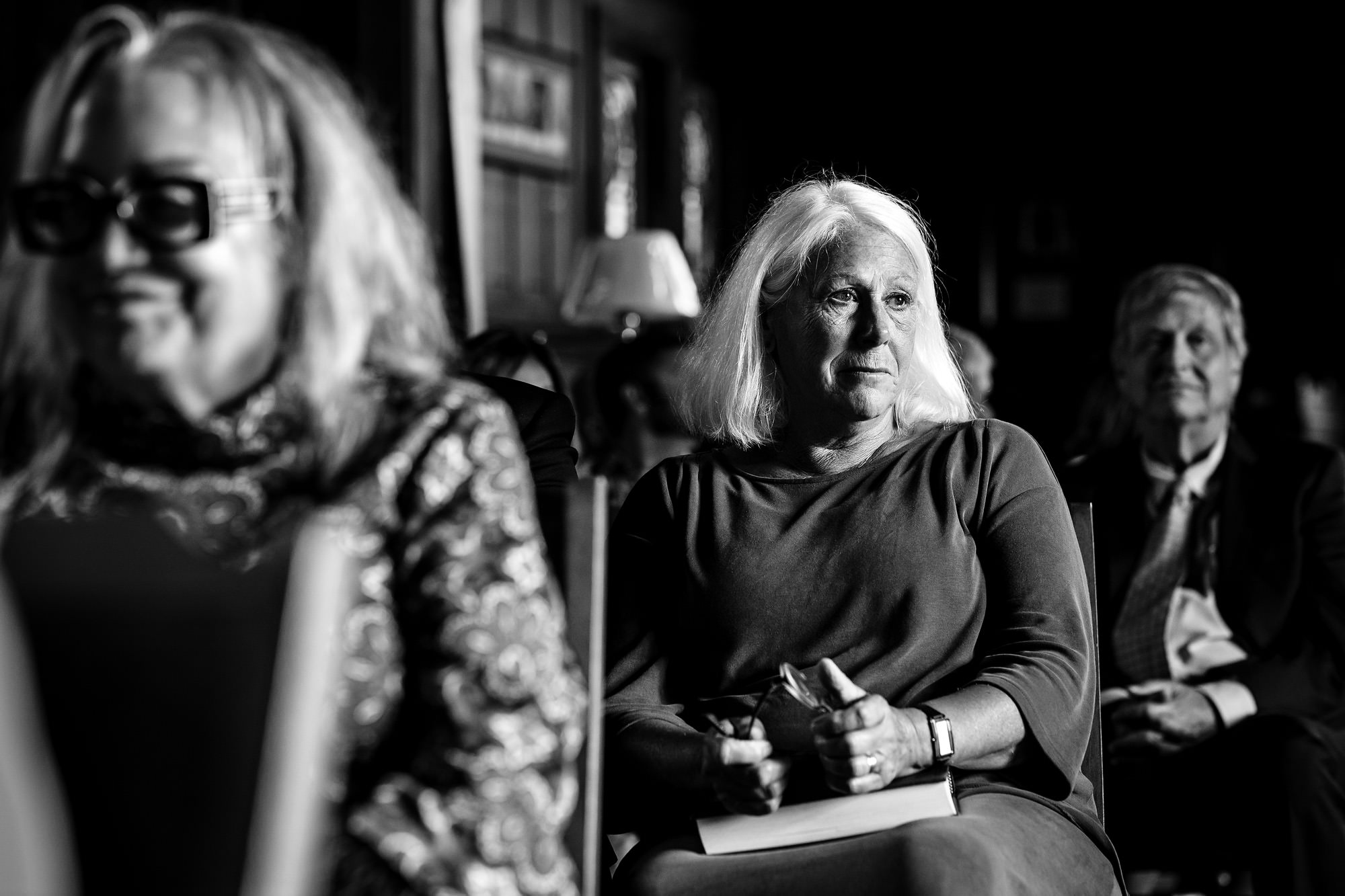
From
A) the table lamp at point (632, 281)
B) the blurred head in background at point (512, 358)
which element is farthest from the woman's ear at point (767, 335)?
the table lamp at point (632, 281)

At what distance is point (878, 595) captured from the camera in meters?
1.76

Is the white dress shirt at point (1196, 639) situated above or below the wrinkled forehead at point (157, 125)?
below

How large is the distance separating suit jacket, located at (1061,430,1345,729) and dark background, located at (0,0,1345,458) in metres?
4.20

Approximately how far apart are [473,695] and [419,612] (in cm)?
7

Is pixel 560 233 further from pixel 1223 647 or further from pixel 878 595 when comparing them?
pixel 878 595

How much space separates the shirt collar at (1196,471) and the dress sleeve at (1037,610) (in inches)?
39.6

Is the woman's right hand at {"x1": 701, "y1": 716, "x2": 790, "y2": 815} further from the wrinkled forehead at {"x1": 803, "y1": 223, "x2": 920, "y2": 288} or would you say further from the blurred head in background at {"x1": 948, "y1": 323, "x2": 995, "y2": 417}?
the blurred head in background at {"x1": 948, "y1": 323, "x2": 995, "y2": 417}

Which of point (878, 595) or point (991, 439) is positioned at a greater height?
point (991, 439)

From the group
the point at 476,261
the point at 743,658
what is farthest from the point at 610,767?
the point at 476,261

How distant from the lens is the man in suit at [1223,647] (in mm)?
2359

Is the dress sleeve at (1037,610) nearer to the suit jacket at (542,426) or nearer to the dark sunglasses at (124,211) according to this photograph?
the suit jacket at (542,426)

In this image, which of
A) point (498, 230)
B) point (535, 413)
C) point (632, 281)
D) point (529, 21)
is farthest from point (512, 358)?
point (529, 21)

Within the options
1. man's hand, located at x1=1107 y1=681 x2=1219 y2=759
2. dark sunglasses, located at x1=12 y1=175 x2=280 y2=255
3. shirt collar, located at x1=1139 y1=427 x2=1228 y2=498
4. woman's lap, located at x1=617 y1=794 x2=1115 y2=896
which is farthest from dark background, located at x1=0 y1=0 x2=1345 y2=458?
dark sunglasses, located at x1=12 y1=175 x2=280 y2=255

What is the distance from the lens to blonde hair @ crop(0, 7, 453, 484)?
1.07 m
